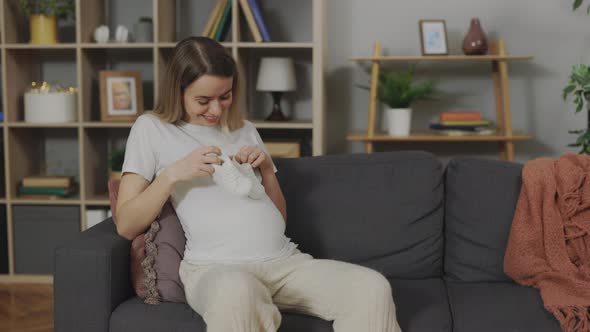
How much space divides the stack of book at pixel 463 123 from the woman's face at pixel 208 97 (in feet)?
5.42

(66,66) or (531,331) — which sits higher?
(66,66)

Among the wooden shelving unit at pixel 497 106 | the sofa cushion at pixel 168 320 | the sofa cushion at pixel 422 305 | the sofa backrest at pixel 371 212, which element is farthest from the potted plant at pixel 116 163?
the sofa cushion at pixel 422 305

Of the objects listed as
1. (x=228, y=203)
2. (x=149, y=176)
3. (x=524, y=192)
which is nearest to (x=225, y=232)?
(x=228, y=203)

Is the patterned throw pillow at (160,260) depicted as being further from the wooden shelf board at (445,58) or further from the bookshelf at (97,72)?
the wooden shelf board at (445,58)

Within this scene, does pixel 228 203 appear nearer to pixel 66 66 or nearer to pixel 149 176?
pixel 149 176

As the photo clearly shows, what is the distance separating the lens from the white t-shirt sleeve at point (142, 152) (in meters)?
2.13

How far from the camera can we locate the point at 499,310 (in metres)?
2.15

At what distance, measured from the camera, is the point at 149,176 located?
84.5 inches

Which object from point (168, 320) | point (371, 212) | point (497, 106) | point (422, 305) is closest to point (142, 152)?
point (168, 320)

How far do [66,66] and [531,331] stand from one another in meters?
2.76

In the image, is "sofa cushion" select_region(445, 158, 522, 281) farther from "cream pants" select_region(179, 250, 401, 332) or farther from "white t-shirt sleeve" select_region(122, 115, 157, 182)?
"white t-shirt sleeve" select_region(122, 115, 157, 182)

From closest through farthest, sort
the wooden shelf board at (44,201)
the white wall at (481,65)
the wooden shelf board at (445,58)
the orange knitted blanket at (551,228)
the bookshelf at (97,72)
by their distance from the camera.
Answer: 1. the orange knitted blanket at (551,228)
2. the wooden shelf board at (445,58)
3. the bookshelf at (97,72)
4. the wooden shelf board at (44,201)
5. the white wall at (481,65)

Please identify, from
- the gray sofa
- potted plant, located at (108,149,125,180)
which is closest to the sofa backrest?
the gray sofa

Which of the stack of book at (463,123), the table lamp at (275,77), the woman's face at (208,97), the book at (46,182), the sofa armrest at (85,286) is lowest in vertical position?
the sofa armrest at (85,286)
